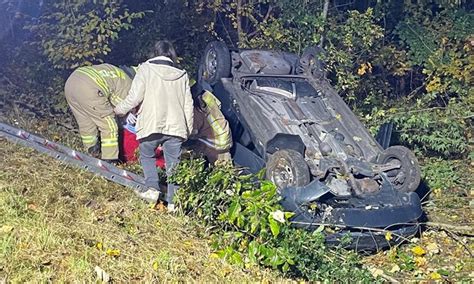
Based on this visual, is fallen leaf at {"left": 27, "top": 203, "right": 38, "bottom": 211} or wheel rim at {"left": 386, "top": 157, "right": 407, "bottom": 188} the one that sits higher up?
wheel rim at {"left": 386, "top": 157, "right": 407, "bottom": 188}

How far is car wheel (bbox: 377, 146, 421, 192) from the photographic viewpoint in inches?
245

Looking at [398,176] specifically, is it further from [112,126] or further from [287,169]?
[112,126]

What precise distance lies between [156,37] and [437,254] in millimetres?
4993

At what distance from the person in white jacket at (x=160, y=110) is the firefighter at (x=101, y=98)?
608 mm

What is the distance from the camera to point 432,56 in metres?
9.02

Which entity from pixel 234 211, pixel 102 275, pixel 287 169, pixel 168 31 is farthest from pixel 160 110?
pixel 168 31

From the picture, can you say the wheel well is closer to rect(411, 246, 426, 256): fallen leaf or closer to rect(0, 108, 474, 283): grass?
rect(0, 108, 474, 283): grass

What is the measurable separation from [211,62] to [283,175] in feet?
6.84

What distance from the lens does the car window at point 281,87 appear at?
23.3 ft

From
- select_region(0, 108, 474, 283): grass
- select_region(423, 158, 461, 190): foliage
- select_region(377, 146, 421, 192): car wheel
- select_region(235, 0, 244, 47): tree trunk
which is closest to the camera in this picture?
select_region(0, 108, 474, 283): grass

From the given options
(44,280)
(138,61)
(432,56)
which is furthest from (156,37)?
(44,280)

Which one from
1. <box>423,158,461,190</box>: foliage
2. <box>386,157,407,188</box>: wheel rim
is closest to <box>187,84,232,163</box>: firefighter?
<box>386,157,407,188</box>: wheel rim

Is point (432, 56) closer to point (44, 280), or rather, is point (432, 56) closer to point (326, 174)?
point (326, 174)

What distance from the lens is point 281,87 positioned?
23.5 ft
